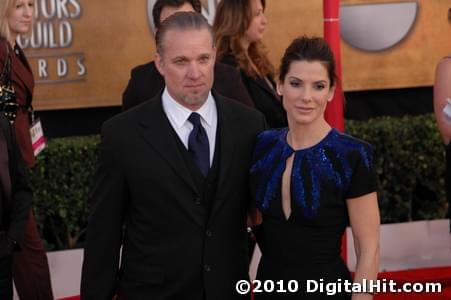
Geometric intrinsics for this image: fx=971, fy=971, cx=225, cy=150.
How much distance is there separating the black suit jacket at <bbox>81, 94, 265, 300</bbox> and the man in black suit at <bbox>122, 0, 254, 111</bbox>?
1.37 m

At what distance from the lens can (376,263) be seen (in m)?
3.22

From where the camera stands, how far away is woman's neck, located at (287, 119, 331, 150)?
131 inches

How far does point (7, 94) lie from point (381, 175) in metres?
3.56

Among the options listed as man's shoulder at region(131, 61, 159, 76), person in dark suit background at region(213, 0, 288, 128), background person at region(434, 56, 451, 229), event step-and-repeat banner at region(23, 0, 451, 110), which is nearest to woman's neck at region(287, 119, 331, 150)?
background person at region(434, 56, 451, 229)

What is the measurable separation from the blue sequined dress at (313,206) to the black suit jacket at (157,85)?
4.88ft

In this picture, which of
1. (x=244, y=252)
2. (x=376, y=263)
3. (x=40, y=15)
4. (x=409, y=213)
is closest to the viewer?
(x=376, y=263)

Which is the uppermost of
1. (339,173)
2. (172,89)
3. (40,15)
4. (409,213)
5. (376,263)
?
(40,15)

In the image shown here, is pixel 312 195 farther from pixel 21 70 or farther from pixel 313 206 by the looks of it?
pixel 21 70

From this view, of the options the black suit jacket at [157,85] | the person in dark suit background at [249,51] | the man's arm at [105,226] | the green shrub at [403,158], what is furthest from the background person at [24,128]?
the green shrub at [403,158]

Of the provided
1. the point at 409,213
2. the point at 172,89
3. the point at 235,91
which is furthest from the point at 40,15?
the point at 172,89

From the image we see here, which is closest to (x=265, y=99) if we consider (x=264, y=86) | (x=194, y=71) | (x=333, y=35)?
(x=264, y=86)

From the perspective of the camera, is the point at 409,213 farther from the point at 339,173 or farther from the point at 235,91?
the point at 339,173

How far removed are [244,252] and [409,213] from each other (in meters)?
4.46

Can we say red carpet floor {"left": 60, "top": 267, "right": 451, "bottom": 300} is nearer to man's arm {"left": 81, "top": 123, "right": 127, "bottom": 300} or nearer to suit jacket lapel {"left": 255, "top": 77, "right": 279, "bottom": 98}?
suit jacket lapel {"left": 255, "top": 77, "right": 279, "bottom": 98}
